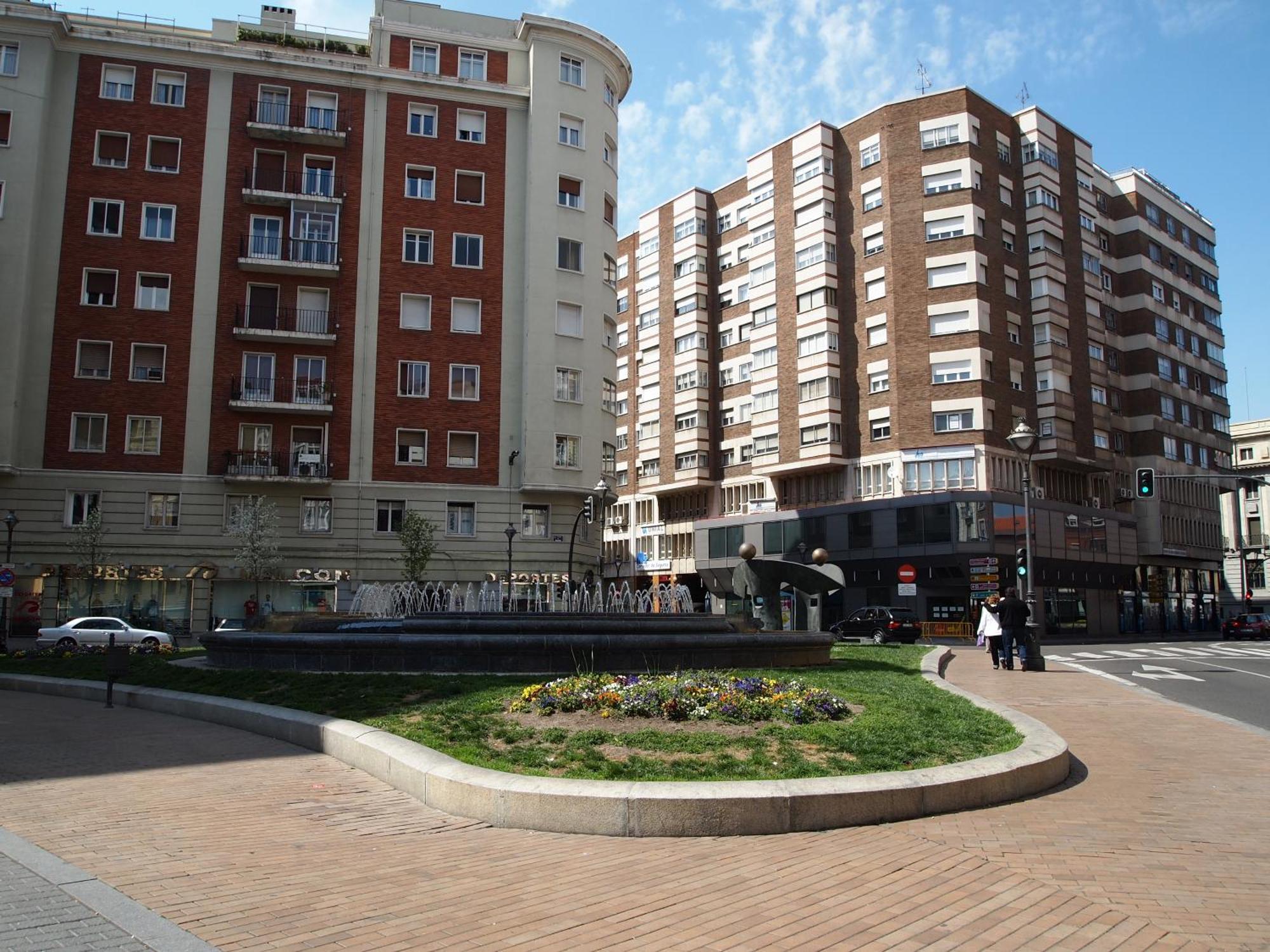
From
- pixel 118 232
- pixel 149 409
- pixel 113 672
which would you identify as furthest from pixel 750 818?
pixel 118 232

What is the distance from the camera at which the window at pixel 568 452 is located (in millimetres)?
39250

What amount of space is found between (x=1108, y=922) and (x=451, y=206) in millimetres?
39042

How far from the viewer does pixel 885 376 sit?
167ft

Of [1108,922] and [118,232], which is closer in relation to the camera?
[1108,922]

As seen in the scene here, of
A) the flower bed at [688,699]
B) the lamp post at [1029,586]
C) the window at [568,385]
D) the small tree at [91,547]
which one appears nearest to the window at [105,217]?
the small tree at [91,547]

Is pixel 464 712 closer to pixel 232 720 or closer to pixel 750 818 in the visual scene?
pixel 232 720

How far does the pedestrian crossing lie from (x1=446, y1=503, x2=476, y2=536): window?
21379 mm

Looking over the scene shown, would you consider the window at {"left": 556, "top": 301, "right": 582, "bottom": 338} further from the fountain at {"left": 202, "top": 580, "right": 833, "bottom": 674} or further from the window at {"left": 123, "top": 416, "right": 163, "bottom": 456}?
the fountain at {"left": 202, "top": 580, "right": 833, "bottom": 674}

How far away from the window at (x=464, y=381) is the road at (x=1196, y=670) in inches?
914

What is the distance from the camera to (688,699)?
29.9ft

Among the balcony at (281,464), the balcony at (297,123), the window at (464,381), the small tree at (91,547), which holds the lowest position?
the small tree at (91,547)

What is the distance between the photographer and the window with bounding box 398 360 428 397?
38719 millimetres

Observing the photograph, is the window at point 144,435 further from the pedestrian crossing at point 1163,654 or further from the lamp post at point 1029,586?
the pedestrian crossing at point 1163,654

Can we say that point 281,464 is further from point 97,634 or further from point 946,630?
point 946,630
